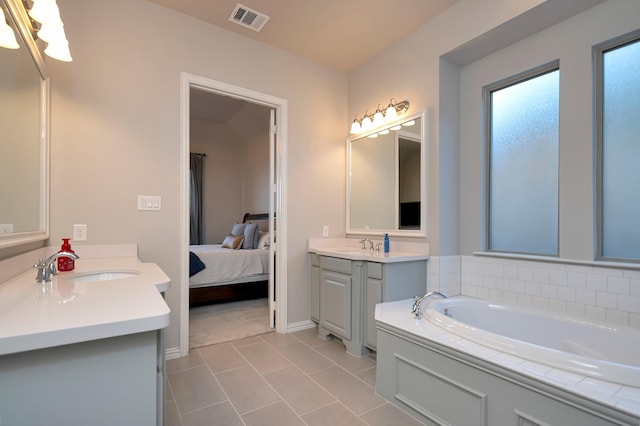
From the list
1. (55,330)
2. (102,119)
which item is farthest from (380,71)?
Result: (55,330)

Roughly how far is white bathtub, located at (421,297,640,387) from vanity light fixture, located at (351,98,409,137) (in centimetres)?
170

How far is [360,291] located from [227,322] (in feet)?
5.35

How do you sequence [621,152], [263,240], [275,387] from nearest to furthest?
[621,152] → [275,387] → [263,240]

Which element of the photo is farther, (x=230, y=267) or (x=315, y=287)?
(x=230, y=267)

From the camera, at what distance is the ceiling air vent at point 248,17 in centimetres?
245

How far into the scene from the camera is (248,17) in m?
2.54

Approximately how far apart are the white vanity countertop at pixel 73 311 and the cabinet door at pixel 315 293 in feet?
6.06

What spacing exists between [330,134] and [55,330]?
9.77 feet

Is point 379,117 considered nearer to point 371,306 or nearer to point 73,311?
point 371,306

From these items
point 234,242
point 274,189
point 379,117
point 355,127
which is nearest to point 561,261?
point 379,117

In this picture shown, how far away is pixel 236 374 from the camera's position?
7.21 ft

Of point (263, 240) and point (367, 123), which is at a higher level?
point (367, 123)

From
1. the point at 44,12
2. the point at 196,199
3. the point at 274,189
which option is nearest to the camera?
the point at 44,12

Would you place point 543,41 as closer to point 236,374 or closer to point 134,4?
point 134,4
